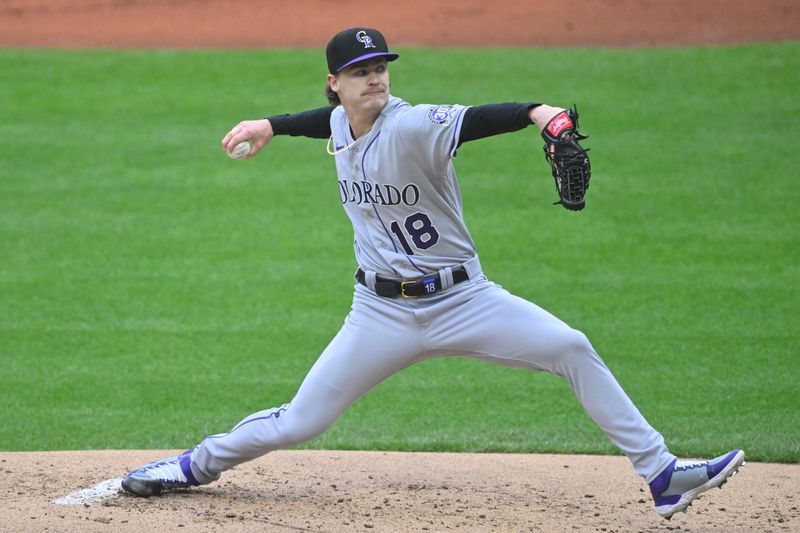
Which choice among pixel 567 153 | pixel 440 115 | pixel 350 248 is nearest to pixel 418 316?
pixel 440 115

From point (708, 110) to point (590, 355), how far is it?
29.0 ft

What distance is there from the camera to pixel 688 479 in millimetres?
4059

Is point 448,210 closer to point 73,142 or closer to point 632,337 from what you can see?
point 632,337

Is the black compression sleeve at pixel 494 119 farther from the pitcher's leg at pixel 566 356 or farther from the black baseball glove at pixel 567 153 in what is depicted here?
the pitcher's leg at pixel 566 356

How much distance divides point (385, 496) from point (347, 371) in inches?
30.3

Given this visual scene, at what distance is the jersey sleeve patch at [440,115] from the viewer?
3.91m

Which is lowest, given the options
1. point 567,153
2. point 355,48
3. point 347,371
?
point 347,371

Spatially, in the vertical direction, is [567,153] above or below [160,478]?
above

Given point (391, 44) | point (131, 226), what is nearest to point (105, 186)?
point (131, 226)

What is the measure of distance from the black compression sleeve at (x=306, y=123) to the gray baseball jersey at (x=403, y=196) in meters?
0.32

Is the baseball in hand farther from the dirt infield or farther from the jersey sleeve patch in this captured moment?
the dirt infield

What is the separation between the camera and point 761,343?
731cm

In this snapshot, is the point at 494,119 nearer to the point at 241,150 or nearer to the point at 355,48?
the point at 355,48

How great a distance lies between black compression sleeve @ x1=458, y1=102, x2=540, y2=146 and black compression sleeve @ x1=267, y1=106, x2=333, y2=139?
91cm
